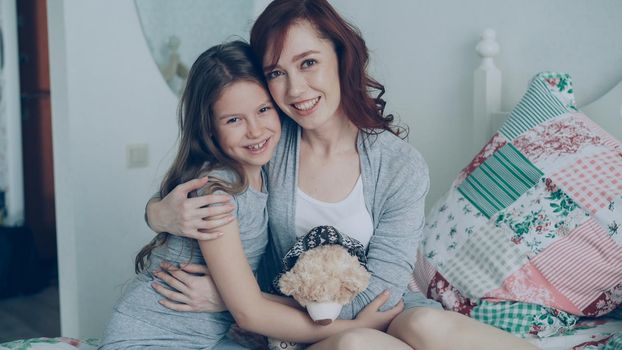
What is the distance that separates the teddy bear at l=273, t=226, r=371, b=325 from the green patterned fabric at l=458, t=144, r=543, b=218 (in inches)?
19.7

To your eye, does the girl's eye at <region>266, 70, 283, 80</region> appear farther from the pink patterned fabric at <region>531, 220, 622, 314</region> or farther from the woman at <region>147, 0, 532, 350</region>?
the pink patterned fabric at <region>531, 220, 622, 314</region>

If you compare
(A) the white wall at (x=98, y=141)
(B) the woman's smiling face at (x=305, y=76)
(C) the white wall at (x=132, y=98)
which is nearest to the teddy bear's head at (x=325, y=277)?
(B) the woman's smiling face at (x=305, y=76)

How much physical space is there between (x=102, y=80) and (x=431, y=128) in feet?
3.65

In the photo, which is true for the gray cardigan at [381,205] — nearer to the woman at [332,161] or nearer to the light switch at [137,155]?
the woman at [332,161]

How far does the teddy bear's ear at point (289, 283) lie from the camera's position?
48.7 inches

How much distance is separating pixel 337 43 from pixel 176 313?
66 centimetres

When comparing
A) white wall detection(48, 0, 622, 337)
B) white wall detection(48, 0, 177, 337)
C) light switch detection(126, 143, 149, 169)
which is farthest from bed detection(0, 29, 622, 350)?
light switch detection(126, 143, 149, 169)

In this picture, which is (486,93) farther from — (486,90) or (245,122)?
(245,122)

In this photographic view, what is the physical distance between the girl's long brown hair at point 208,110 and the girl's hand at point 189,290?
95 millimetres

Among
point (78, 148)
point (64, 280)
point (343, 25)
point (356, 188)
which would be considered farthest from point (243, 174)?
point (64, 280)

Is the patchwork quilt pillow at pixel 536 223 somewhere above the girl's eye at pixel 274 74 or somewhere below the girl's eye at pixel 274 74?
below

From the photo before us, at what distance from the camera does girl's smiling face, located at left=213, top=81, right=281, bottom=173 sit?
1.41 m

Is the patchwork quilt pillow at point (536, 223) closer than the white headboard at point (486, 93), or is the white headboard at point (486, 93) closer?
the patchwork quilt pillow at point (536, 223)

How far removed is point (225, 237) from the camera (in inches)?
52.2
